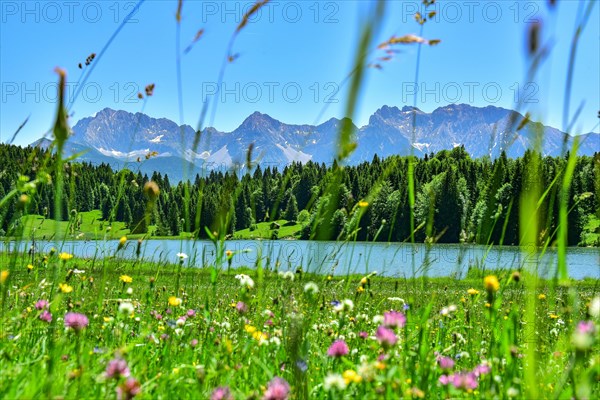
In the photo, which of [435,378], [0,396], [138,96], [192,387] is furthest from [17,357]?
[435,378]

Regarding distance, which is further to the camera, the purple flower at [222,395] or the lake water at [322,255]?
the lake water at [322,255]

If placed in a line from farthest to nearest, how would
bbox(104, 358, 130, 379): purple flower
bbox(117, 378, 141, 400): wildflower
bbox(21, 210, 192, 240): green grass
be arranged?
bbox(21, 210, 192, 240): green grass → bbox(104, 358, 130, 379): purple flower → bbox(117, 378, 141, 400): wildflower

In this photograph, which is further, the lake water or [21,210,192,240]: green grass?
[21,210,192,240]: green grass

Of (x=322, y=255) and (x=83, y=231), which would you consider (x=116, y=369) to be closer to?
(x=322, y=255)

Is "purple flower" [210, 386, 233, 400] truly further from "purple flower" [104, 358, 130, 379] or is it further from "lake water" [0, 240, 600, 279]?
"lake water" [0, 240, 600, 279]

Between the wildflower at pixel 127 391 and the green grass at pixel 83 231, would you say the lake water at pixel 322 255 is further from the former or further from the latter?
the wildflower at pixel 127 391

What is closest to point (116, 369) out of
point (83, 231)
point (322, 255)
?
point (322, 255)

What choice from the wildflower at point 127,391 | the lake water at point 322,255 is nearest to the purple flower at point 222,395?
the wildflower at point 127,391

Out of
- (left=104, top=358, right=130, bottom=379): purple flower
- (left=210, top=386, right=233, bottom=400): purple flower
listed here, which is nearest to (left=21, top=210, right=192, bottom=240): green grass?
(left=104, top=358, right=130, bottom=379): purple flower

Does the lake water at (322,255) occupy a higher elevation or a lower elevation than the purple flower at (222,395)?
higher

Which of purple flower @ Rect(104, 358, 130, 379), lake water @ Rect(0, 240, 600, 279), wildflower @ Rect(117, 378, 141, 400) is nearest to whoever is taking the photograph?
wildflower @ Rect(117, 378, 141, 400)

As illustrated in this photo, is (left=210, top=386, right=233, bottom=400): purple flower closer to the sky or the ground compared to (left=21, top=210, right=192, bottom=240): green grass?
closer to the ground

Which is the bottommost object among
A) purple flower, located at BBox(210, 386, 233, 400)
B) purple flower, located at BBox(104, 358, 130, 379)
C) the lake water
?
purple flower, located at BBox(210, 386, 233, 400)

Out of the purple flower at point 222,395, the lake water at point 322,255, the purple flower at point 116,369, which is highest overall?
the lake water at point 322,255
